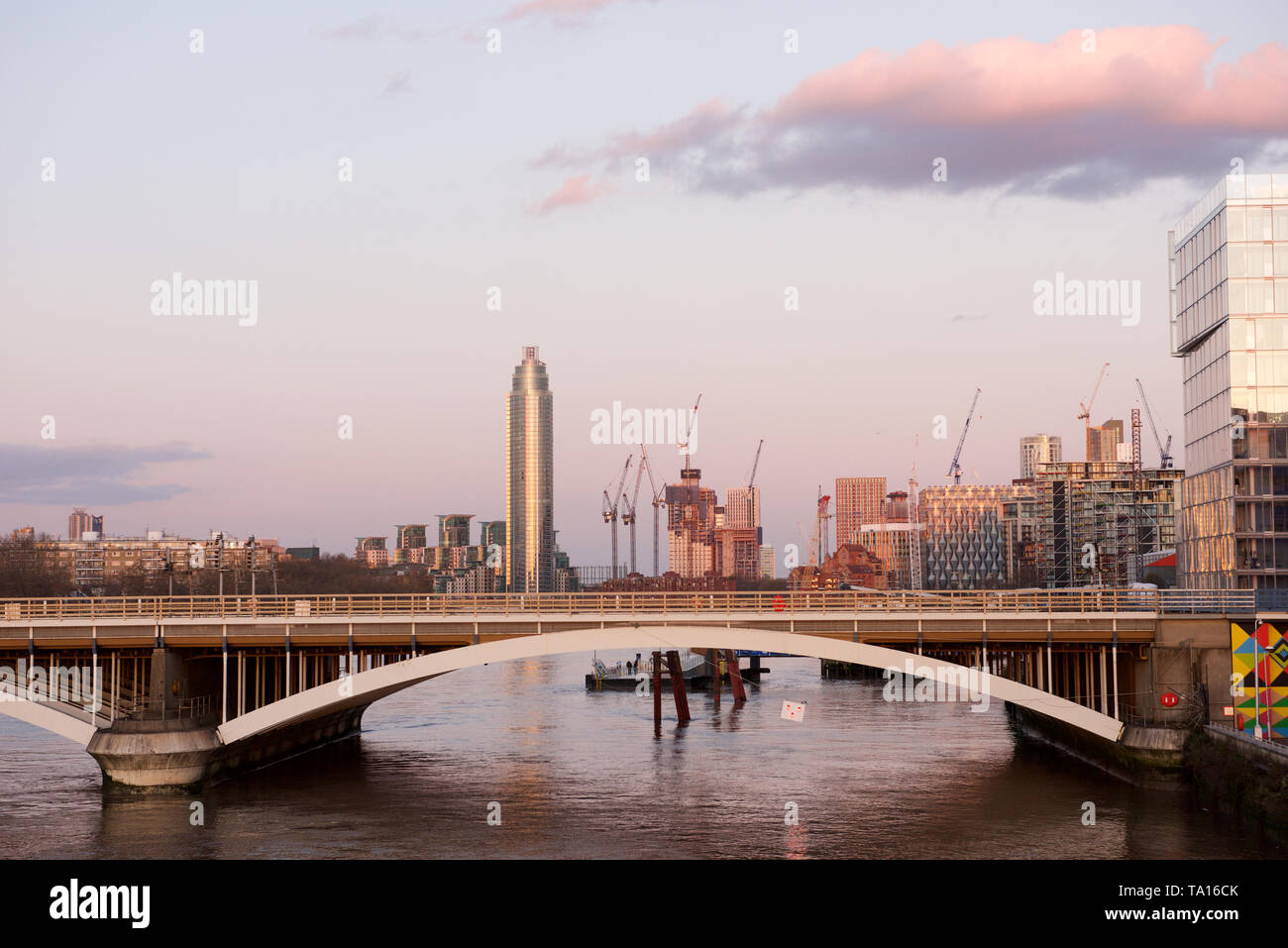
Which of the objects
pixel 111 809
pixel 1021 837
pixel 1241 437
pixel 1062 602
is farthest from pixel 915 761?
pixel 111 809

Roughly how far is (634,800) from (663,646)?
8.24 m

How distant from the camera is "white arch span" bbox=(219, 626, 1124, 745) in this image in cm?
5747

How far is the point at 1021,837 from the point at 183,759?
3487 cm

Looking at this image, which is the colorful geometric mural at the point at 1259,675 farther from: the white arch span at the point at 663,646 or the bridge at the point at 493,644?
the white arch span at the point at 663,646

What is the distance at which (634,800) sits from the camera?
61.2m

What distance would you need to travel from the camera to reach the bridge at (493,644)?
58.8 metres

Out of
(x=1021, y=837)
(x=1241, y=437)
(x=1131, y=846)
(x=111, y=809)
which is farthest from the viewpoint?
(x=1241, y=437)

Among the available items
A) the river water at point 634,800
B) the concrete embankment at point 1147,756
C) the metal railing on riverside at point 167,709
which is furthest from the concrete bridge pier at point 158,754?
the concrete embankment at point 1147,756

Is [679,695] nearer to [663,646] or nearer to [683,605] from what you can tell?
[683,605]

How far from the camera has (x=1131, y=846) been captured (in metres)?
49.3

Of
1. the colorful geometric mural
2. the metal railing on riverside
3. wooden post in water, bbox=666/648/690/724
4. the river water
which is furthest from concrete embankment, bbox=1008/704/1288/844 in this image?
the metal railing on riverside

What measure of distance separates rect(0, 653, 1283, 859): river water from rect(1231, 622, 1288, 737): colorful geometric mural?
445 centimetres

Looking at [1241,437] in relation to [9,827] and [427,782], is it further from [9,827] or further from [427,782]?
[9,827]

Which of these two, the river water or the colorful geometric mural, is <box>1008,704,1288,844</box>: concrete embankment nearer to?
the river water
